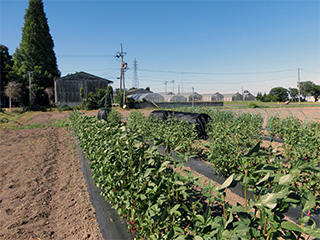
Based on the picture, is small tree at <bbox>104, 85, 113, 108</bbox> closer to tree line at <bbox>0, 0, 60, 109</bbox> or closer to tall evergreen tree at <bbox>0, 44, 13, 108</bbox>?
tree line at <bbox>0, 0, 60, 109</bbox>

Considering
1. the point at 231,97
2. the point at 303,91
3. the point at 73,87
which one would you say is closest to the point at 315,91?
the point at 303,91

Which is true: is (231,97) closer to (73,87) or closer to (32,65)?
(73,87)

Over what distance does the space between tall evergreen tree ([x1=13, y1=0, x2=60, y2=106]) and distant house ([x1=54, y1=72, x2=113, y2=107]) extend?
2.55 m

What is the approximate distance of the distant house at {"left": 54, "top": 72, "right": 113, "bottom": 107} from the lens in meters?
30.5

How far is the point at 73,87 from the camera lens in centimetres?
3103

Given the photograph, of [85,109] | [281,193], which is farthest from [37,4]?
[281,193]

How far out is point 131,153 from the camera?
6.95ft

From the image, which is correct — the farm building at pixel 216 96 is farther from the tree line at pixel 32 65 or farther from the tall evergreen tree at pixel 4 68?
the tall evergreen tree at pixel 4 68

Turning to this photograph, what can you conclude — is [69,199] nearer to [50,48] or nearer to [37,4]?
[50,48]

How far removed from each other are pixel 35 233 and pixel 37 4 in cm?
4203

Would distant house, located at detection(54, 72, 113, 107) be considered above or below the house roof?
below

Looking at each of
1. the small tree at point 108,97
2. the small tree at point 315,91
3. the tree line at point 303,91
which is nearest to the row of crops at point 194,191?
the small tree at point 108,97

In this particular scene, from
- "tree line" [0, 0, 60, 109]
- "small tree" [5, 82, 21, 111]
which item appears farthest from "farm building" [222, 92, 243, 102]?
"small tree" [5, 82, 21, 111]

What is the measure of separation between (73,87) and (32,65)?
7613 mm
